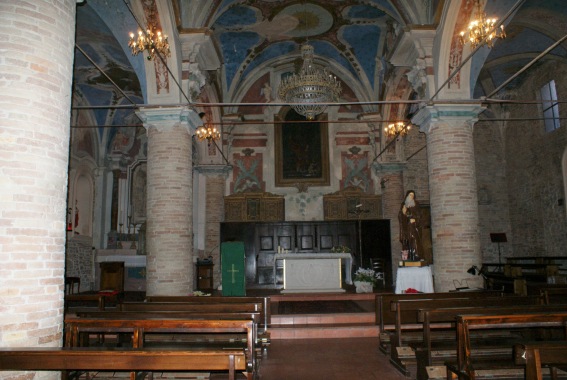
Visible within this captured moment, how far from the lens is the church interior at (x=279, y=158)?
449 centimetres

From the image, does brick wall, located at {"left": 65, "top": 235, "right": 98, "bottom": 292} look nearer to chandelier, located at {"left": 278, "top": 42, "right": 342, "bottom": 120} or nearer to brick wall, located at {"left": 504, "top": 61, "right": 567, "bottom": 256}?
chandelier, located at {"left": 278, "top": 42, "right": 342, "bottom": 120}

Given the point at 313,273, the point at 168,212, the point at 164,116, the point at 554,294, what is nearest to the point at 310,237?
the point at 313,273

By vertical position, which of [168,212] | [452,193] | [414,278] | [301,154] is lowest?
[414,278]

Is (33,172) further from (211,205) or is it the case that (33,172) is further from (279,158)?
(279,158)

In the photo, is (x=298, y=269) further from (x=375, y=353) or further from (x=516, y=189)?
(x=516, y=189)

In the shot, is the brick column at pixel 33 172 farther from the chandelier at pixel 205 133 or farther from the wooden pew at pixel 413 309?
the chandelier at pixel 205 133

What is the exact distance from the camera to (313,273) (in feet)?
41.3

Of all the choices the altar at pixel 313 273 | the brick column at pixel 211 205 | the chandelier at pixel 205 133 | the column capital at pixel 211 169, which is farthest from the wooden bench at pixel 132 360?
the column capital at pixel 211 169

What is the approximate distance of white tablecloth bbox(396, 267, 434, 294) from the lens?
33.6ft

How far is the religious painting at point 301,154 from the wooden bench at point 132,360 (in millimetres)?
14555

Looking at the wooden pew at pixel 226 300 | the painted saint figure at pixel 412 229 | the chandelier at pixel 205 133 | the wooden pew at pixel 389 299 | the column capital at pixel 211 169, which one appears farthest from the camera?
the column capital at pixel 211 169

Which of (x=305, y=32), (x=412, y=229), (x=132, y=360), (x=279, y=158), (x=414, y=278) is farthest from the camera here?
(x=279, y=158)

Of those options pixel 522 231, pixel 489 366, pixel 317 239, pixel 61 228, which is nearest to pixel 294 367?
pixel 489 366

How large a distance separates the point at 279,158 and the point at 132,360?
14958 mm
